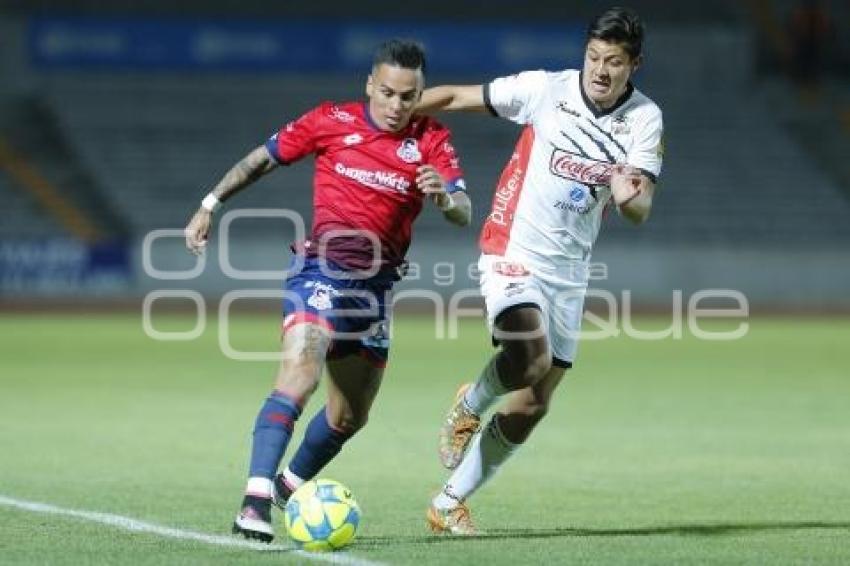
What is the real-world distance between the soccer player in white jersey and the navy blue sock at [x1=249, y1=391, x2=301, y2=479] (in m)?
0.97

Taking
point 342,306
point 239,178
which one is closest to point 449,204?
point 342,306

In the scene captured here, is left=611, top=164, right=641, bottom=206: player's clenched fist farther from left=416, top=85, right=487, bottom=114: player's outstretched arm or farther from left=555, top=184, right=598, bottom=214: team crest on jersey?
left=416, top=85, right=487, bottom=114: player's outstretched arm

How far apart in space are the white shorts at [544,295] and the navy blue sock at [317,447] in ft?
2.88

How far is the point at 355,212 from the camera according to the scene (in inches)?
327

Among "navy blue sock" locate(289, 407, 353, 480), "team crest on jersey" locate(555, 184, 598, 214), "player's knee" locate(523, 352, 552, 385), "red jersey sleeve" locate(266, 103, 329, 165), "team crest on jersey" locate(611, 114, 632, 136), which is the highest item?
"team crest on jersey" locate(611, 114, 632, 136)

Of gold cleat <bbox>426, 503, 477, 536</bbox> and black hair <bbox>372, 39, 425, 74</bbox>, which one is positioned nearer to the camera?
black hair <bbox>372, 39, 425, 74</bbox>

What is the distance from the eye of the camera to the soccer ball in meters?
7.65

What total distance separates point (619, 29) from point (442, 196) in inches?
44.0

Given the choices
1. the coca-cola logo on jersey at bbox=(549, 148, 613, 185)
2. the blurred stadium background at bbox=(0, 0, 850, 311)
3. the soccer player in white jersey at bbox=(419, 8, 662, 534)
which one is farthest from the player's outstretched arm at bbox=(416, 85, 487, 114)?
the blurred stadium background at bbox=(0, 0, 850, 311)

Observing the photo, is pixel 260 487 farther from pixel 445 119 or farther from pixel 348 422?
pixel 445 119

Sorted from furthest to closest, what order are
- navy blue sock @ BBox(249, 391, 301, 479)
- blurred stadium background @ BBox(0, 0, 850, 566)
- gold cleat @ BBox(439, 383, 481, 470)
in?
1. blurred stadium background @ BBox(0, 0, 850, 566)
2. gold cleat @ BBox(439, 383, 481, 470)
3. navy blue sock @ BBox(249, 391, 301, 479)

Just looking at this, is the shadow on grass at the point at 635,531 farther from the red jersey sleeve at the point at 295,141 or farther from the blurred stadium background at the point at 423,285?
the red jersey sleeve at the point at 295,141

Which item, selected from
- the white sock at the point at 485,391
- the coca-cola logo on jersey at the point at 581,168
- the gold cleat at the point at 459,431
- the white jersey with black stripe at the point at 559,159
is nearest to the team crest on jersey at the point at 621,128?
the white jersey with black stripe at the point at 559,159

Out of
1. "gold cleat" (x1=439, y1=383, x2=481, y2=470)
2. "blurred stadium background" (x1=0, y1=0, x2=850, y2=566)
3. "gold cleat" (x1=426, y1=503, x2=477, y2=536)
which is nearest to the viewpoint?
"gold cleat" (x1=426, y1=503, x2=477, y2=536)
